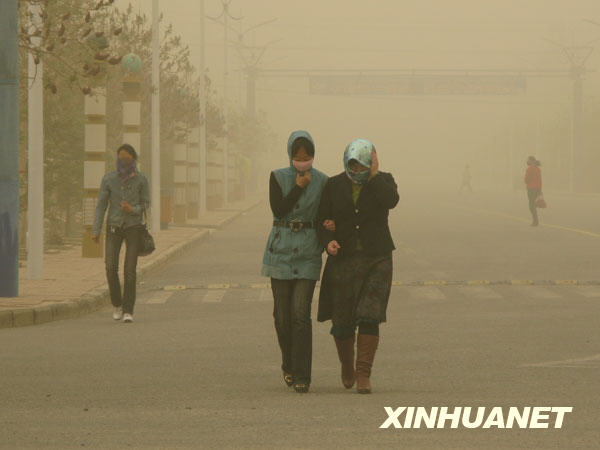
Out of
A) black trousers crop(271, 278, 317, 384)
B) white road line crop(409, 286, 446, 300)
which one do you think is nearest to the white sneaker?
white road line crop(409, 286, 446, 300)

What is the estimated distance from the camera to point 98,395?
10367 mm

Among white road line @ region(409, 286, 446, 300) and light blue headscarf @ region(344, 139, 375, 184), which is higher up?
light blue headscarf @ region(344, 139, 375, 184)

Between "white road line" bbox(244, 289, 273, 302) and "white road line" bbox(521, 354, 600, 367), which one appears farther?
"white road line" bbox(244, 289, 273, 302)

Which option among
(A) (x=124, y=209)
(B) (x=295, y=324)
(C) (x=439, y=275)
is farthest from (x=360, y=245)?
(C) (x=439, y=275)

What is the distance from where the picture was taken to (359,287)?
34.4 ft

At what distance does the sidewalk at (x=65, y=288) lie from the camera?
15867mm

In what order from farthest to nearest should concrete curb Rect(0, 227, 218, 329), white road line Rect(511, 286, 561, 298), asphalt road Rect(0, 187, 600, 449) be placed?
white road line Rect(511, 286, 561, 298) < concrete curb Rect(0, 227, 218, 329) < asphalt road Rect(0, 187, 600, 449)

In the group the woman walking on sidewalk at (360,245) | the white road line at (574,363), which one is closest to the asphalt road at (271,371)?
the white road line at (574,363)

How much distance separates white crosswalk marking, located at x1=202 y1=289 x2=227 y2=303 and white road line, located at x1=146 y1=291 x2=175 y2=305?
1.53 ft

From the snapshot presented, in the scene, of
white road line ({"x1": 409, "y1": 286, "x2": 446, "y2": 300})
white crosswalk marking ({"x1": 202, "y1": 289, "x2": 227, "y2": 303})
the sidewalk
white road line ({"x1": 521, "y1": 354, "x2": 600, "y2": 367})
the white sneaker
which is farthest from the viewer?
white road line ({"x1": 409, "y1": 286, "x2": 446, "y2": 300})

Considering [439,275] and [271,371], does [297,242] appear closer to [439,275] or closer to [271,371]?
[271,371]

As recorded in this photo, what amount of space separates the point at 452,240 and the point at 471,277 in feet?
35.6

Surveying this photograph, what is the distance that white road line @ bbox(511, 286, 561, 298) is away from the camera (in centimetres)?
1883

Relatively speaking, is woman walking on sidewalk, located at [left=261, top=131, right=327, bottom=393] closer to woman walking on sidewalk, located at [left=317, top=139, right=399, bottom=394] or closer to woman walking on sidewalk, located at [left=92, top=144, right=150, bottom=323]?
woman walking on sidewalk, located at [left=317, top=139, right=399, bottom=394]
